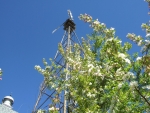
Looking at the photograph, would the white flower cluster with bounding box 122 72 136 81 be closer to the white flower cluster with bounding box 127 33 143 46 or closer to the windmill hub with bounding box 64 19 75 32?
the white flower cluster with bounding box 127 33 143 46

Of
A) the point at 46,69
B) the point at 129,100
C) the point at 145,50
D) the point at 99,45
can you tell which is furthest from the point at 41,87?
the point at 145,50

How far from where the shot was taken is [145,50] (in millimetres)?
3395

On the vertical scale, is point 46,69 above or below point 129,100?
above

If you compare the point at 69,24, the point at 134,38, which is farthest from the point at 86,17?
the point at 69,24

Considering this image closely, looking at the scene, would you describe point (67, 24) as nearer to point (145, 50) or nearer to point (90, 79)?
point (90, 79)

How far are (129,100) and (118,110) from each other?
0.37 m

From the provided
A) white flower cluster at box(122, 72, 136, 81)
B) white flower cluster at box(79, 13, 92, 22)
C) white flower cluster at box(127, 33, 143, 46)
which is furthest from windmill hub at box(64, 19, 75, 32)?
white flower cluster at box(122, 72, 136, 81)

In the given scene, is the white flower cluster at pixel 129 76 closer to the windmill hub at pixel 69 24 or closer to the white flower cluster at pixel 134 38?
the white flower cluster at pixel 134 38

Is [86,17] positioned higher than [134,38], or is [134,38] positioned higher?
[86,17]

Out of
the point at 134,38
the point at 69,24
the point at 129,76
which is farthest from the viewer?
the point at 69,24

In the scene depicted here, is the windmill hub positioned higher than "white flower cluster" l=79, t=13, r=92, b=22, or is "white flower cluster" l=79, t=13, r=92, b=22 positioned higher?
the windmill hub

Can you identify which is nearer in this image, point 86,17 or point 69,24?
point 86,17

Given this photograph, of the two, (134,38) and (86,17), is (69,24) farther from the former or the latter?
(134,38)

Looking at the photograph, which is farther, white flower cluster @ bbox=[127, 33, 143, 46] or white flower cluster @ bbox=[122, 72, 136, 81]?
white flower cluster @ bbox=[127, 33, 143, 46]
